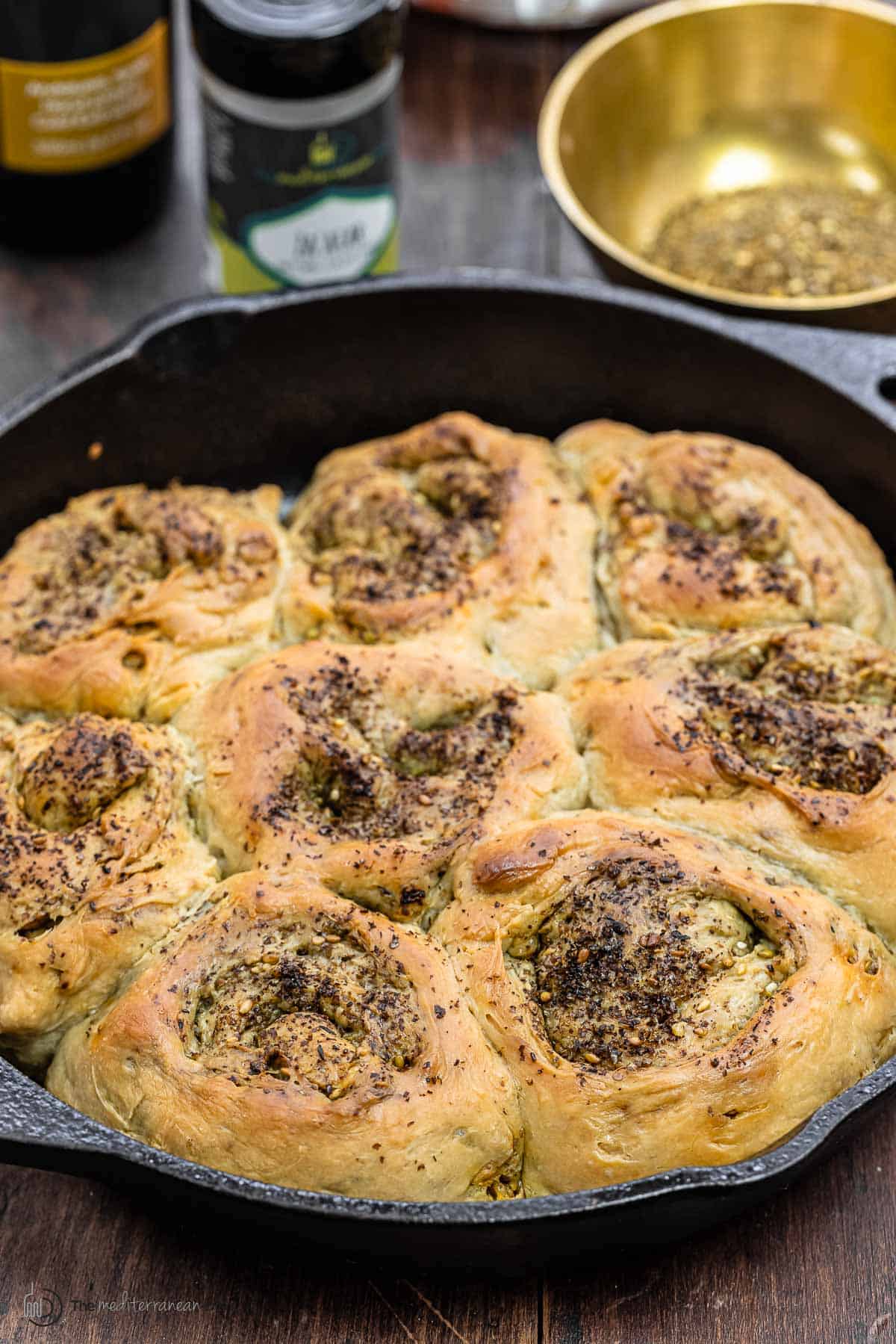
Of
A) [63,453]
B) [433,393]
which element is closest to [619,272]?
[433,393]

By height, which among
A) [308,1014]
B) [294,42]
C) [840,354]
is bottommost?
[308,1014]

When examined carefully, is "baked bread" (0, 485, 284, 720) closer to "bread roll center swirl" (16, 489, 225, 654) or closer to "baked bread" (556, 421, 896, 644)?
"bread roll center swirl" (16, 489, 225, 654)

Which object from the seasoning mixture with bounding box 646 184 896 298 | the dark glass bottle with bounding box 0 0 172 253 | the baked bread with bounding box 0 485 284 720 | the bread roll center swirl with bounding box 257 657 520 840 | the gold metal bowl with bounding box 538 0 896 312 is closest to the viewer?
the bread roll center swirl with bounding box 257 657 520 840

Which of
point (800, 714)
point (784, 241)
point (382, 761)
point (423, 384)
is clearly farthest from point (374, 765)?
point (784, 241)

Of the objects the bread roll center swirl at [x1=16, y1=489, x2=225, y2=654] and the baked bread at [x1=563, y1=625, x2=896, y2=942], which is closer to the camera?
the baked bread at [x1=563, y1=625, x2=896, y2=942]

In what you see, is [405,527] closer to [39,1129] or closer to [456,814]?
[456,814]

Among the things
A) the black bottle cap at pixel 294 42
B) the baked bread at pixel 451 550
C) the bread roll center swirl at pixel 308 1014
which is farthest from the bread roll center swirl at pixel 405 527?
the black bottle cap at pixel 294 42

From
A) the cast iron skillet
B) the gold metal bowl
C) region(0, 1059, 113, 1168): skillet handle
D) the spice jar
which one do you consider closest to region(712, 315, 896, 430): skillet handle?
the cast iron skillet

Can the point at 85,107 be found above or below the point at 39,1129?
above
